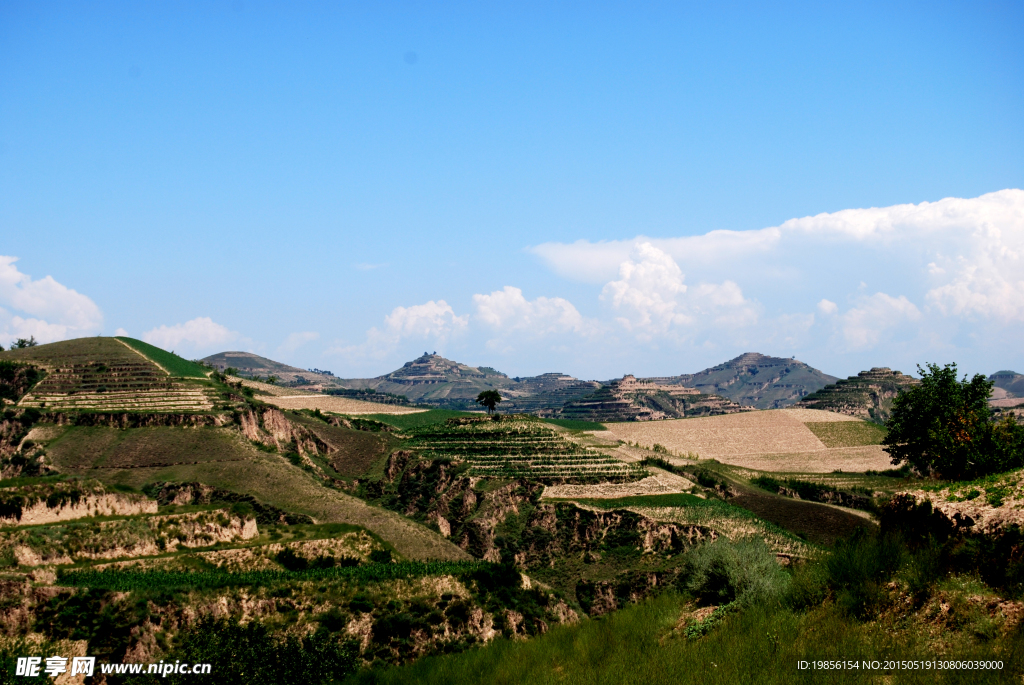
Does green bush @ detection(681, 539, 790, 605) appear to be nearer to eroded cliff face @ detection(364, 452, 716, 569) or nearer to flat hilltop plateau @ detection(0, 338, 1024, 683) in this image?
flat hilltop plateau @ detection(0, 338, 1024, 683)

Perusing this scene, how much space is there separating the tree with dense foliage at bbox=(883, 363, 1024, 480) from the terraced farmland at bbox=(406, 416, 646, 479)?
112 ft

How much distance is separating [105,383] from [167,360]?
974 inches

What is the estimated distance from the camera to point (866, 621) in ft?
88.4

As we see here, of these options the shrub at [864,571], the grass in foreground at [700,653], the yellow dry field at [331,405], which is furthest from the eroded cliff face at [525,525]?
the yellow dry field at [331,405]

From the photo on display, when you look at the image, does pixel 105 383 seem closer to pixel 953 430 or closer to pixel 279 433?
pixel 279 433

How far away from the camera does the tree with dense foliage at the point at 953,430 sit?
49000mm

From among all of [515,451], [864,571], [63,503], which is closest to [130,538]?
[63,503]

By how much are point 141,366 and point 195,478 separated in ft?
174

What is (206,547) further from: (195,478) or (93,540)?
(195,478)

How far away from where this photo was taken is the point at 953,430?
6106cm

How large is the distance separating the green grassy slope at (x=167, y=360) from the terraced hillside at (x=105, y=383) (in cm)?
266

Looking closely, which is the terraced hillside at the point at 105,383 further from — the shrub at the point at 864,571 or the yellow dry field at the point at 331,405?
the shrub at the point at 864,571

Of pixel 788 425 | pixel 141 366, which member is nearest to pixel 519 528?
pixel 141 366

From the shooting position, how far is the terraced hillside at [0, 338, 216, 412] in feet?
367
